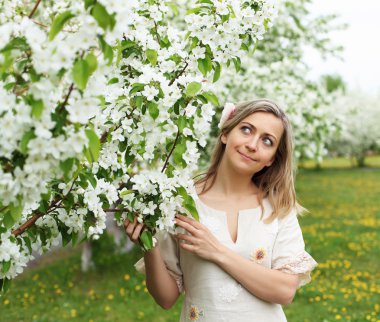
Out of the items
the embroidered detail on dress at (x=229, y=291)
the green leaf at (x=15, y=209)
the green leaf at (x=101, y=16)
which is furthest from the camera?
the embroidered detail on dress at (x=229, y=291)

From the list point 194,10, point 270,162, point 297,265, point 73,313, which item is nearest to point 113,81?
point 194,10

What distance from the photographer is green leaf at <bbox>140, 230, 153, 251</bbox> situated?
2.14 m

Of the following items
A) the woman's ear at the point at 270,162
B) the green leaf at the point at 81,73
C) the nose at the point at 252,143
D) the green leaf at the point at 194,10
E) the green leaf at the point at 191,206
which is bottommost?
the green leaf at the point at 191,206

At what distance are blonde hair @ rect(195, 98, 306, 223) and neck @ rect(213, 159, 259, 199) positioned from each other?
0.06 meters

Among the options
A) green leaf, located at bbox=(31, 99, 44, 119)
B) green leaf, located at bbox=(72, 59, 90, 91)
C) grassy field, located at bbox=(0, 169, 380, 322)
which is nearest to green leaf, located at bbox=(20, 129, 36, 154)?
green leaf, located at bbox=(31, 99, 44, 119)

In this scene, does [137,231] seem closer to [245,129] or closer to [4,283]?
[4,283]

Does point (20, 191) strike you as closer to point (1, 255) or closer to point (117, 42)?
point (1, 255)

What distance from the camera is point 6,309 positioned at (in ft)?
20.1

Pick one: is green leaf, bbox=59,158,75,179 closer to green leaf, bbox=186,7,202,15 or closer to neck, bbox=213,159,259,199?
green leaf, bbox=186,7,202,15

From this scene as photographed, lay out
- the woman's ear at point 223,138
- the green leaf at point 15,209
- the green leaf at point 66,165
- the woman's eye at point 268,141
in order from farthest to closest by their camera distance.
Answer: the woman's ear at point 223,138 < the woman's eye at point 268,141 < the green leaf at point 15,209 < the green leaf at point 66,165

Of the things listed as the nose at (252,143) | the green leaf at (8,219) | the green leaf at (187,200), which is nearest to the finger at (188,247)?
the green leaf at (187,200)

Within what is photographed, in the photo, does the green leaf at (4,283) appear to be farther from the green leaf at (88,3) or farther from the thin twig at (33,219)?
the green leaf at (88,3)

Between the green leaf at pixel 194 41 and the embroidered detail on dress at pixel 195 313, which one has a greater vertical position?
the green leaf at pixel 194 41

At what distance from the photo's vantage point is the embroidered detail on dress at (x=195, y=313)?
2453mm
